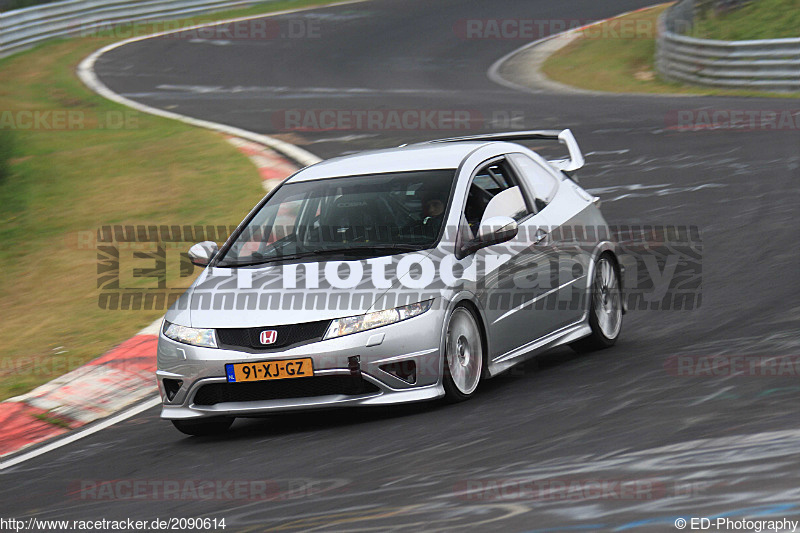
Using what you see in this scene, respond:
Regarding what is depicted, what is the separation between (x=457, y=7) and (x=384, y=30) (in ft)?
17.5

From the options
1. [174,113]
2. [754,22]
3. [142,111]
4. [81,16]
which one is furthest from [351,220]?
[81,16]

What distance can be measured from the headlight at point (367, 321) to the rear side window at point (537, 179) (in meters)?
1.82

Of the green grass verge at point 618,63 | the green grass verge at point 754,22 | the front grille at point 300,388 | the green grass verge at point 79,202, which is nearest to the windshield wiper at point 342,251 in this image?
the front grille at point 300,388

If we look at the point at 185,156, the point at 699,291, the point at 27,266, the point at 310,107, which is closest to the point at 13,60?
the point at 310,107

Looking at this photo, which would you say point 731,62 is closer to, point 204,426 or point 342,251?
point 342,251

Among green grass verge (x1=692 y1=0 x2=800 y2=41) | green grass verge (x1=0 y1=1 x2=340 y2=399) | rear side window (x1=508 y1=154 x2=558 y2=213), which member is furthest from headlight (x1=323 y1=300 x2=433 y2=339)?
green grass verge (x1=692 y1=0 x2=800 y2=41)

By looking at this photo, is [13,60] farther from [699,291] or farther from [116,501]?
[116,501]

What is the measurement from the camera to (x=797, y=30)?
24.6 m

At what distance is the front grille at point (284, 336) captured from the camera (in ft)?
22.2

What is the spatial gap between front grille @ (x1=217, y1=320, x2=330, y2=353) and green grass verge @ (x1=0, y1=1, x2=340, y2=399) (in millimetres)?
2874

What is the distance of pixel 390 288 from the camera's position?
22.7 feet

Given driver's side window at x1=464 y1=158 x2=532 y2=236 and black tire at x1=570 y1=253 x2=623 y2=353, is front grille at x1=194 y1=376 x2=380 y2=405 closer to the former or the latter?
driver's side window at x1=464 y1=158 x2=532 y2=236

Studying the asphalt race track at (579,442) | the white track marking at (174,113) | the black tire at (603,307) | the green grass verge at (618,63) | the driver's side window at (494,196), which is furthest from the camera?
the green grass verge at (618,63)

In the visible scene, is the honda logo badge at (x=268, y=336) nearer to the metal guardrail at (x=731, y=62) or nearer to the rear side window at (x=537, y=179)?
the rear side window at (x=537, y=179)
